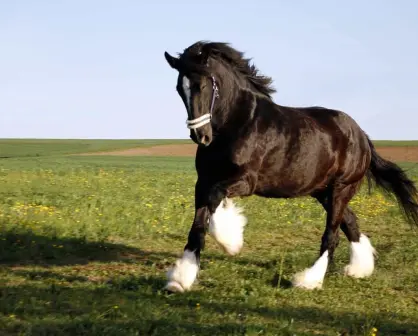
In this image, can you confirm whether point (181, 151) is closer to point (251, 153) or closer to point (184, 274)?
point (251, 153)

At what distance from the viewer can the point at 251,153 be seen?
718 cm

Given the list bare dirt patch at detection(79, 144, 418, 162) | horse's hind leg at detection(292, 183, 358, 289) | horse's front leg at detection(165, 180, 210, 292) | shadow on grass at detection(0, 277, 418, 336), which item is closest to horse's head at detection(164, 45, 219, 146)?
horse's front leg at detection(165, 180, 210, 292)

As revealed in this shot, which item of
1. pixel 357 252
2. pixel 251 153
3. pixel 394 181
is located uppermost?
pixel 251 153

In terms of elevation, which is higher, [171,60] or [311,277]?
[171,60]

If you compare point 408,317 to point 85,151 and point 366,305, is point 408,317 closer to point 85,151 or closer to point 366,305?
point 366,305

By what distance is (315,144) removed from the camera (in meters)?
8.04

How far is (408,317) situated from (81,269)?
13.2 feet

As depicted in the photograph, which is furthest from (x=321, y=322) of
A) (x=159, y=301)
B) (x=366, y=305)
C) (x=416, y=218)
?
(x=416, y=218)

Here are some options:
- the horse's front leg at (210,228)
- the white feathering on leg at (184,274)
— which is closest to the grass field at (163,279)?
the white feathering on leg at (184,274)

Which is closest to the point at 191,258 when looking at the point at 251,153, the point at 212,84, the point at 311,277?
the point at 251,153

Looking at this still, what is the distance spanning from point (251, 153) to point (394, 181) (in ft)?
11.8

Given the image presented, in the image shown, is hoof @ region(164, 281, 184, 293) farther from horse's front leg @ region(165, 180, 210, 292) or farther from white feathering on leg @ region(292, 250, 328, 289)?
white feathering on leg @ region(292, 250, 328, 289)

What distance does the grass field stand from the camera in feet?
18.6

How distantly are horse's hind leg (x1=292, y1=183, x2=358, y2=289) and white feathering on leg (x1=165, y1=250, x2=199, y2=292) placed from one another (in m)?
1.48
